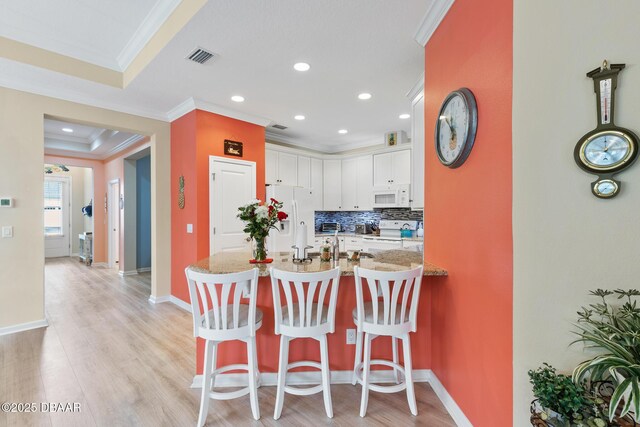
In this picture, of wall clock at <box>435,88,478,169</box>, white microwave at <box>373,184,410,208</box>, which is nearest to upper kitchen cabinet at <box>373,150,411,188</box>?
white microwave at <box>373,184,410,208</box>

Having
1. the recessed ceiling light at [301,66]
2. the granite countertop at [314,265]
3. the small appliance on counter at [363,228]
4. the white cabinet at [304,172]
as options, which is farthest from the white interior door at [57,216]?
the recessed ceiling light at [301,66]

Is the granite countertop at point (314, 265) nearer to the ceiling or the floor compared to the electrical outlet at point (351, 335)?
nearer to the ceiling

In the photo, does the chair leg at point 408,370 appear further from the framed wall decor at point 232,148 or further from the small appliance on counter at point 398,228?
the framed wall decor at point 232,148

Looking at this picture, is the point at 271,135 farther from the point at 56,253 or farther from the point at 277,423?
the point at 56,253

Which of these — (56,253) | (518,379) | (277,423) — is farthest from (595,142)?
(56,253)

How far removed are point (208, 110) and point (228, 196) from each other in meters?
1.17

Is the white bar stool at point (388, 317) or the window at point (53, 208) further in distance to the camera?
the window at point (53, 208)

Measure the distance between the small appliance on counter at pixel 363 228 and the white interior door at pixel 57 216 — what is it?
845 centimetres

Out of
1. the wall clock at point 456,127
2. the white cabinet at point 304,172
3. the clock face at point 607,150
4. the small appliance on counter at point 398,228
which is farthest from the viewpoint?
the white cabinet at point 304,172

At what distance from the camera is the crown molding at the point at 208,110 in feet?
12.4

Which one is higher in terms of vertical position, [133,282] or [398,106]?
[398,106]

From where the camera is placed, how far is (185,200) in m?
4.08

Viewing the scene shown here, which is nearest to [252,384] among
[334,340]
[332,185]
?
[334,340]

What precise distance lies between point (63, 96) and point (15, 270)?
79.6 inches
